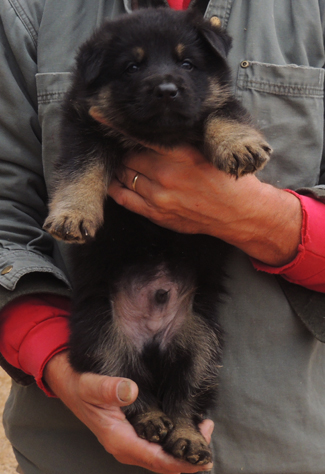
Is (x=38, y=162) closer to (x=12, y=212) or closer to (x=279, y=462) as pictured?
(x=12, y=212)

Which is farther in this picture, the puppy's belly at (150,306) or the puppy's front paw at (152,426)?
the puppy's belly at (150,306)

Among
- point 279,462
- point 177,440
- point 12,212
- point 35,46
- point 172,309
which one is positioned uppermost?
point 35,46

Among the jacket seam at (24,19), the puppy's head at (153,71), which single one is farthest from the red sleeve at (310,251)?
the jacket seam at (24,19)

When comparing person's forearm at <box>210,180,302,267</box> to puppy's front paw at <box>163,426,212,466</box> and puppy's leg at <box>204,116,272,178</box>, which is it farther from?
puppy's front paw at <box>163,426,212,466</box>

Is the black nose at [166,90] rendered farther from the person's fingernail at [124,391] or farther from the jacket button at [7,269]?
the person's fingernail at [124,391]

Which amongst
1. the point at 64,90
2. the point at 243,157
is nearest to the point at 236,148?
the point at 243,157

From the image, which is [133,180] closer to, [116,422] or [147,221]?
[147,221]

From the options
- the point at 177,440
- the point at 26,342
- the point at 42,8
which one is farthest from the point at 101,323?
the point at 42,8
